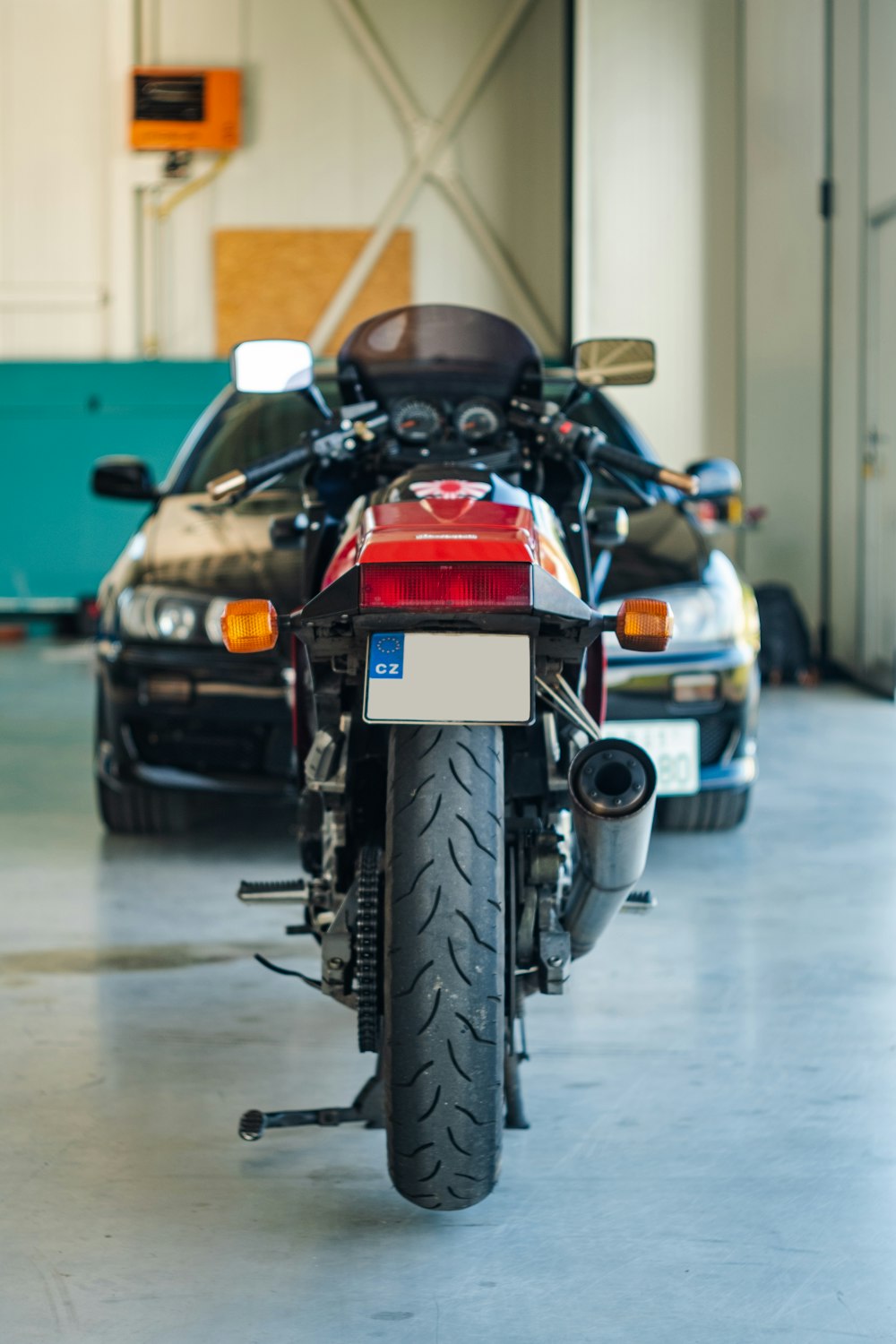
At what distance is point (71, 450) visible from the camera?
1193cm

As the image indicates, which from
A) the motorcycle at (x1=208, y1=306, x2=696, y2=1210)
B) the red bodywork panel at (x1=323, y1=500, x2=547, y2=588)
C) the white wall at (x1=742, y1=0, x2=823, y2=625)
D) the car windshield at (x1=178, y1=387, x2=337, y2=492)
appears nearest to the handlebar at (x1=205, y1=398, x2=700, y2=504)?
the motorcycle at (x1=208, y1=306, x2=696, y2=1210)

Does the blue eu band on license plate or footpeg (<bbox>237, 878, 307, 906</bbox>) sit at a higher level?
the blue eu band on license plate

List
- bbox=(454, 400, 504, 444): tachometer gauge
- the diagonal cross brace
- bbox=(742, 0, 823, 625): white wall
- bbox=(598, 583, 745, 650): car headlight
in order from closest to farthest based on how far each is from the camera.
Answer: bbox=(454, 400, 504, 444): tachometer gauge
bbox=(598, 583, 745, 650): car headlight
bbox=(742, 0, 823, 625): white wall
the diagonal cross brace

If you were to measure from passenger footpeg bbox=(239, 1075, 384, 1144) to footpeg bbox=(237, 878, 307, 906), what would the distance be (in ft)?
1.55

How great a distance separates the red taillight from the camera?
2250 millimetres

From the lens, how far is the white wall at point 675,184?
10.3m

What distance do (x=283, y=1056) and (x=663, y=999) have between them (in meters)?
0.85

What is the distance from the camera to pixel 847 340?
9219mm

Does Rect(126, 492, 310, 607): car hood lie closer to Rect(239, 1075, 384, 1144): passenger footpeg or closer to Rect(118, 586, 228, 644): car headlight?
Rect(118, 586, 228, 644): car headlight

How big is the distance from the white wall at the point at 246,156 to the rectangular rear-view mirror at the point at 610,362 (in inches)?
371

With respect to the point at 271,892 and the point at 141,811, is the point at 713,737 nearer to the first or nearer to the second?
the point at 141,811

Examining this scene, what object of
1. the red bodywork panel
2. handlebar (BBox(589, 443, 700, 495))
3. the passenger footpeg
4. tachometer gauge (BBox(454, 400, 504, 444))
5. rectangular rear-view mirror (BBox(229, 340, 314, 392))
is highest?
→ rectangular rear-view mirror (BBox(229, 340, 314, 392))

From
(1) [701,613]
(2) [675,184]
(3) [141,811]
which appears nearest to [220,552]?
(3) [141,811]

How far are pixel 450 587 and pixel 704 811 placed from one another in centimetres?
294
